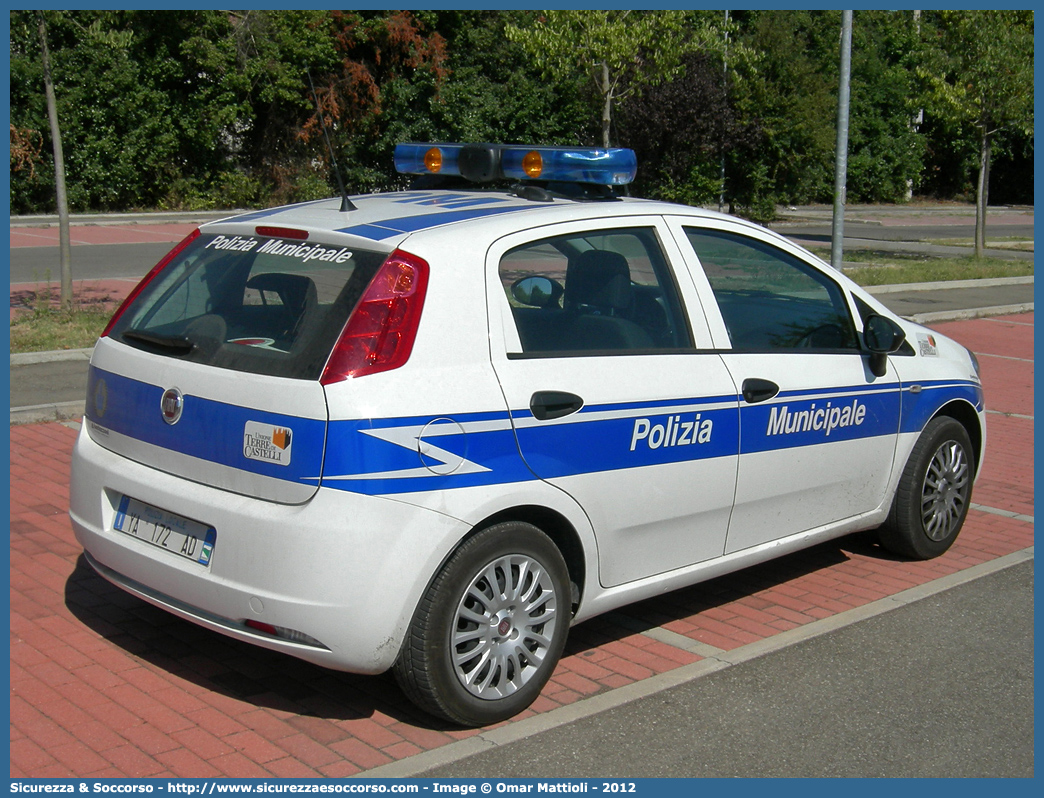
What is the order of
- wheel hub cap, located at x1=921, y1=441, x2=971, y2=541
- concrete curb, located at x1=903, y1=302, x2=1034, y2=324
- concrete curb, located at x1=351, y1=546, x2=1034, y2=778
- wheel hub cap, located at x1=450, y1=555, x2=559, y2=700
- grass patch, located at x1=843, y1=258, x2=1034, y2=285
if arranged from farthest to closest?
grass patch, located at x1=843, y1=258, x2=1034, y2=285, concrete curb, located at x1=903, y1=302, x2=1034, y2=324, wheel hub cap, located at x1=921, y1=441, x2=971, y2=541, wheel hub cap, located at x1=450, y1=555, x2=559, y2=700, concrete curb, located at x1=351, y1=546, x2=1034, y2=778

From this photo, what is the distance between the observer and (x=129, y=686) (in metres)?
4.10

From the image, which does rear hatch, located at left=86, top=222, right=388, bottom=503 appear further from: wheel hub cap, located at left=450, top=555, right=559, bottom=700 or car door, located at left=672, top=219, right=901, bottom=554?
car door, located at left=672, top=219, right=901, bottom=554

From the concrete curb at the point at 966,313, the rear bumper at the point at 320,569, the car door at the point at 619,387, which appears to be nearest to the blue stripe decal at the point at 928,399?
the car door at the point at 619,387

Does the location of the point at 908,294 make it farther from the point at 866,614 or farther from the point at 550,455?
the point at 550,455

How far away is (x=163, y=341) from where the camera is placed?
399 cm

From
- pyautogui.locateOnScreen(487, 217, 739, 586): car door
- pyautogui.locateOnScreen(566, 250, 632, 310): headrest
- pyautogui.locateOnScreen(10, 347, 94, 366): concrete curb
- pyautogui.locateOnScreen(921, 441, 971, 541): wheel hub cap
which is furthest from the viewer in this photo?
pyautogui.locateOnScreen(10, 347, 94, 366): concrete curb

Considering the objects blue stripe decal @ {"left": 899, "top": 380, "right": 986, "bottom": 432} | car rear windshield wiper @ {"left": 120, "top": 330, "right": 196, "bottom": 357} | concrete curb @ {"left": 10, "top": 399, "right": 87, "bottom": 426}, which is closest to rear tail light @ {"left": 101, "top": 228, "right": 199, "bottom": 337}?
car rear windshield wiper @ {"left": 120, "top": 330, "right": 196, "bottom": 357}

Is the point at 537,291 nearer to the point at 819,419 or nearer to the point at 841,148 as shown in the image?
the point at 819,419

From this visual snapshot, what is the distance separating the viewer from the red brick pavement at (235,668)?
3648mm

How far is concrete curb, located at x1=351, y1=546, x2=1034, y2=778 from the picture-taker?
364 cm

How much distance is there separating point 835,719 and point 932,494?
207 centimetres

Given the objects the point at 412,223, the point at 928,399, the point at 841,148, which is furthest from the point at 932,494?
the point at 841,148

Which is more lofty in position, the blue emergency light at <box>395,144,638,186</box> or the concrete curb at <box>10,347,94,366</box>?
the blue emergency light at <box>395,144,638,186</box>

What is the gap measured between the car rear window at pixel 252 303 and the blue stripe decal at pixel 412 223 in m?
0.09
